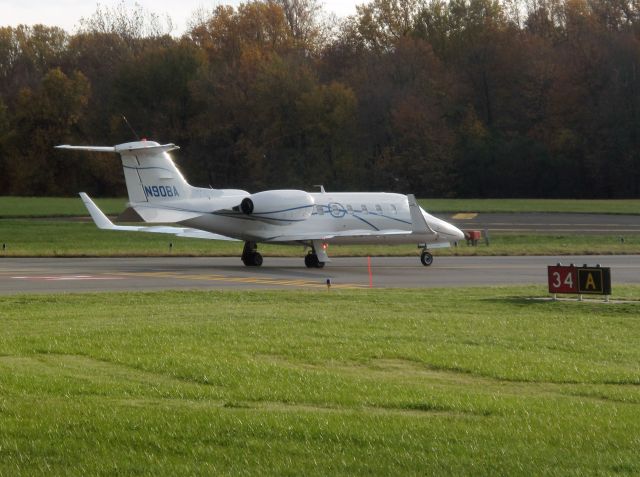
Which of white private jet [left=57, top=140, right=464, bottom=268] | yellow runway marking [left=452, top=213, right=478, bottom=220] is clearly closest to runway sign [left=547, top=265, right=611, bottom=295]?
white private jet [left=57, top=140, right=464, bottom=268]

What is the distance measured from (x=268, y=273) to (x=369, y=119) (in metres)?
64.5

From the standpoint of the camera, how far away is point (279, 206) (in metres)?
36.5

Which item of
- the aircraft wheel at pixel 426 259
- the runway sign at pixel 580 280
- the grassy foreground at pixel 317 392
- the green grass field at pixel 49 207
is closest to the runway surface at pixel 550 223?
the aircraft wheel at pixel 426 259

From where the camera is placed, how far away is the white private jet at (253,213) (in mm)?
35906

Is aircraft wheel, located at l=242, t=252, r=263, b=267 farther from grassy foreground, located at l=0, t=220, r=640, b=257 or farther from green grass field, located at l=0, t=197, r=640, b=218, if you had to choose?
green grass field, located at l=0, t=197, r=640, b=218

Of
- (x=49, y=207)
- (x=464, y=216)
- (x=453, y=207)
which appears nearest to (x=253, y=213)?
(x=464, y=216)

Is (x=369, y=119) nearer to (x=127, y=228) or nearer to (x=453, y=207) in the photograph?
(x=453, y=207)

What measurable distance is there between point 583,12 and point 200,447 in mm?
104334

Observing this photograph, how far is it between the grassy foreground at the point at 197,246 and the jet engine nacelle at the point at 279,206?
678cm

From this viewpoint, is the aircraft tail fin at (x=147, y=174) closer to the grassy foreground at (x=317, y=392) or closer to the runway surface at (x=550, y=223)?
the grassy foreground at (x=317, y=392)

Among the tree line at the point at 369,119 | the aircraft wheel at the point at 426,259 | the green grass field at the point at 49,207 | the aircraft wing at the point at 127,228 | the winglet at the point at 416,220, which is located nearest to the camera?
the aircraft wing at the point at 127,228

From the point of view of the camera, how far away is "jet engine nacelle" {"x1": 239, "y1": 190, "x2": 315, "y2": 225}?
118ft

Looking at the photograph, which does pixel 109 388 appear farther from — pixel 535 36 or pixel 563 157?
pixel 535 36

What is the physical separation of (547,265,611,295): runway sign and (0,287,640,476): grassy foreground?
1.61 meters
